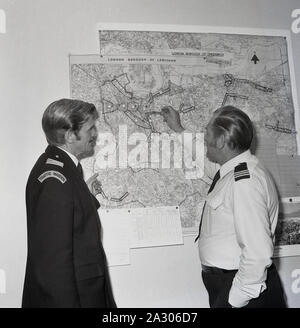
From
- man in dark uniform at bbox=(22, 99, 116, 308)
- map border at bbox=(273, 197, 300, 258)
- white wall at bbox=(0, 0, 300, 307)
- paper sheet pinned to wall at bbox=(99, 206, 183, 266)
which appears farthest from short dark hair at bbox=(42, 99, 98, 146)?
map border at bbox=(273, 197, 300, 258)

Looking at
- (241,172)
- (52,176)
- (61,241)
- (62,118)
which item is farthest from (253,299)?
(62,118)

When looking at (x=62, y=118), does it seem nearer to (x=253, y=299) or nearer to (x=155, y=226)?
(x=155, y=226)

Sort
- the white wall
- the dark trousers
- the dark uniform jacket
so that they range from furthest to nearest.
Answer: the white wall, the dark trousers, the dark uniform jacket

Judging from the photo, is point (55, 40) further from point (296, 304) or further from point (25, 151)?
point (296, 304)

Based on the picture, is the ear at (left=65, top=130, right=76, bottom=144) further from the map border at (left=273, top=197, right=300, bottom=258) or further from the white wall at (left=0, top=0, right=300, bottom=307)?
the map border at (left=273, top=197, right=300, bottom=258)

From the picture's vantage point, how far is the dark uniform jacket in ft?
4.08

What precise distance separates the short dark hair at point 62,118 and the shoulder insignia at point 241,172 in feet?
1.75

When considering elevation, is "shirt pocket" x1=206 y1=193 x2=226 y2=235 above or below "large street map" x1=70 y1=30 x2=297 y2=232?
below

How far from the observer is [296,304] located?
193 cm

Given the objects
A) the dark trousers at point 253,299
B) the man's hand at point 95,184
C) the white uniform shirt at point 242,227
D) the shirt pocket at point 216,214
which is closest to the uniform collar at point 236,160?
the white uniform shirt at point 242,227

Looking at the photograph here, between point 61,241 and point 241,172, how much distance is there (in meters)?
0.60


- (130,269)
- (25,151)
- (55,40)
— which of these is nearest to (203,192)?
(130,269)

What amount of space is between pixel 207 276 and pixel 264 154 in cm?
73
